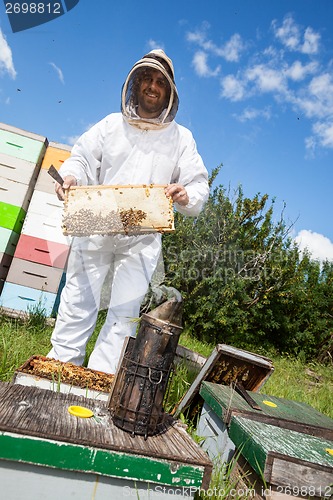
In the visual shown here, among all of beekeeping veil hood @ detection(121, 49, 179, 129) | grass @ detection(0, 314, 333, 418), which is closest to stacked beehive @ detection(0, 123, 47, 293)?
grass @ detection(0, 314, 333, 418)

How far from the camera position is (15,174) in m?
4.43

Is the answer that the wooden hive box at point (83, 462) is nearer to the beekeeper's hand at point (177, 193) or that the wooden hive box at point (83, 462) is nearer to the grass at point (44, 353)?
the grass at point (44, 353)

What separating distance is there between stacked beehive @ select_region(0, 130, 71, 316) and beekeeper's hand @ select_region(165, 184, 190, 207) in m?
1.94

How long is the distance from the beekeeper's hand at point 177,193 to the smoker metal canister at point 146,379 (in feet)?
3.86

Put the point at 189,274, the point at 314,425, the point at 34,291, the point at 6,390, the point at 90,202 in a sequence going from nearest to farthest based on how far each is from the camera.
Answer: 1. the point at 6,390
2. the point at 314,425
3. the point at 90,202
4. the point at 34,291
5. the point at 189,274

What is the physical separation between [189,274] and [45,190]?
319cm

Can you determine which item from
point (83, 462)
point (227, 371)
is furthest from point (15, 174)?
point (83, 462)

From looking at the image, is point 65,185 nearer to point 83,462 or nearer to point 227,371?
point 227,371

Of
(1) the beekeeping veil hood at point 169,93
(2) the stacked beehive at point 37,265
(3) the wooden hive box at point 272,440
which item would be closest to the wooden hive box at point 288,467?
(3) the wooden hive box at point 272,440

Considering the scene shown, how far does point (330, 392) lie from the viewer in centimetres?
517

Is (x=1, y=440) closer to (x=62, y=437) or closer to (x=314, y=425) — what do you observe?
(x=62, y=437)

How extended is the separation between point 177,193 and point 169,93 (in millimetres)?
897

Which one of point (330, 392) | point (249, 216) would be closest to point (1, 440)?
point (330, 392)

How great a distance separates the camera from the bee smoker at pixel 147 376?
1644 millimetres
